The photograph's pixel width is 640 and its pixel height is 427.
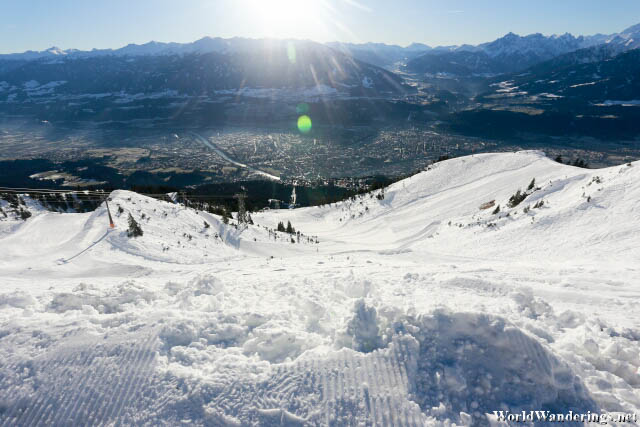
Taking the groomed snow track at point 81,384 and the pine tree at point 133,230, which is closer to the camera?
the groomed snow track at point 81,384

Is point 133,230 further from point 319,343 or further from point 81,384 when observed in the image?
point 319,343

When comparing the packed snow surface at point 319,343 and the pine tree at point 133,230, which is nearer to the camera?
the packed snow surface at point 319,343

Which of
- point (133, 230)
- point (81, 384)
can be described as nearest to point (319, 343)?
point (81, 384)

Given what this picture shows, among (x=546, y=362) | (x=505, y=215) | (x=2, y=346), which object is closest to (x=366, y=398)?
(x=546, y=362)

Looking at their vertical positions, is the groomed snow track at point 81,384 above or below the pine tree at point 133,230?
above

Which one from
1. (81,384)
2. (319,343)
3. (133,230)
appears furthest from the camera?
(133,230)

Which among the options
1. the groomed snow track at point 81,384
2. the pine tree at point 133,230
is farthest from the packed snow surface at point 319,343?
the pine tree at point 133,230

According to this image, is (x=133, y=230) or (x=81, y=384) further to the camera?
(x=133, y=230)

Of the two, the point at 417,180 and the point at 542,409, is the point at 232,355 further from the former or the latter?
the point at 417,180

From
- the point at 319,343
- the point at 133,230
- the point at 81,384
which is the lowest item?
the point at 133,230

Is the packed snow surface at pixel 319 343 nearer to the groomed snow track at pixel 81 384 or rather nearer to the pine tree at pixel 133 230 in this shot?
the groomed snow track at pixel 81 384

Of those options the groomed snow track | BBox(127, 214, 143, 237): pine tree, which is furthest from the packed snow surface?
BBox(127, 214, 143, 237): pine tree

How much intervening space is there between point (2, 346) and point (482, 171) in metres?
35.3

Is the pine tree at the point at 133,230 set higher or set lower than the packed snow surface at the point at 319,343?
lower
